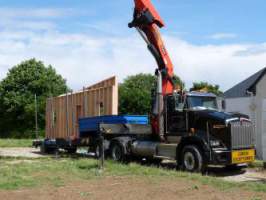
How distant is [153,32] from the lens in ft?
61.9

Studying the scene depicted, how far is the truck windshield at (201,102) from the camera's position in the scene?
53.7ft

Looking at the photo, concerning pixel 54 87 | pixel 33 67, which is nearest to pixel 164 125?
pixel 54 87

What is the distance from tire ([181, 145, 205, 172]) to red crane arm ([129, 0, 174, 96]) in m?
3.22

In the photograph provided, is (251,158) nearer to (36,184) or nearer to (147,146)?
(147,146)

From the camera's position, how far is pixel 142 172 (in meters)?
14.7

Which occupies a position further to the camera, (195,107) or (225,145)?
(195,107)

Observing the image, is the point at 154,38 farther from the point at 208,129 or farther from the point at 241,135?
the point at 241,135

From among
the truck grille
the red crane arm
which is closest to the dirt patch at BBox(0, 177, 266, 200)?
the truck grille

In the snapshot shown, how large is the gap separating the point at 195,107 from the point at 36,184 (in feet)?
20.6

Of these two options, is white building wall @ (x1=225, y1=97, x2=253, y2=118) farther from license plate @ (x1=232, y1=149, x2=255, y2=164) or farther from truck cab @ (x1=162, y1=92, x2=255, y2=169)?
license plate @ (x1=232, y1=149, x2=255, y2=164)

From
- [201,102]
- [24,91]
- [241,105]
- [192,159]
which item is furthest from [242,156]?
[24,91]

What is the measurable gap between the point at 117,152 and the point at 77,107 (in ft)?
18.9

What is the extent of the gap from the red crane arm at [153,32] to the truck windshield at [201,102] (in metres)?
1.88

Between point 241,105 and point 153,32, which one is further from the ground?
point 153,32
